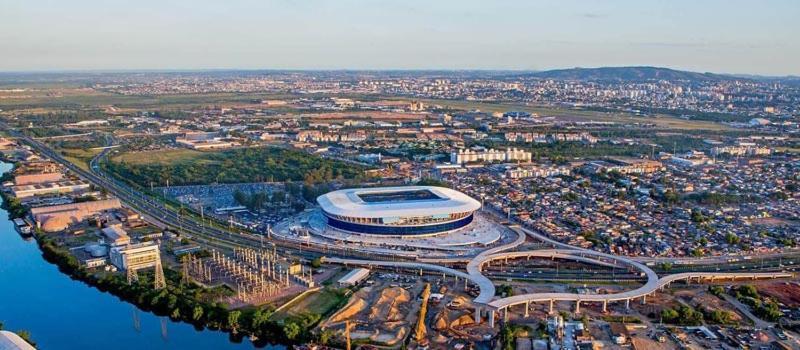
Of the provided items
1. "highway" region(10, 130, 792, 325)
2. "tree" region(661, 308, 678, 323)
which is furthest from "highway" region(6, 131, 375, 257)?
"tree" region(661, 308, 678, 323)

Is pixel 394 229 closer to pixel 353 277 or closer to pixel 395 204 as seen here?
pixel 395 204

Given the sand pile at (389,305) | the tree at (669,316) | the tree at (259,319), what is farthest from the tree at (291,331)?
the tree at (669,316)

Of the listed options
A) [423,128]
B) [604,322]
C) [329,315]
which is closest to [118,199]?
[329,315]

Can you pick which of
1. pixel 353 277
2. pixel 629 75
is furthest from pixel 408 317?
pixel 629 75

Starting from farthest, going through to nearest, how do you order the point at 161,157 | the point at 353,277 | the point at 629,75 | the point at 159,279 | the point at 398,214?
the point at 629,75 < the point at 161,157 < the point at 398,214 < the point at 353,277 < the point at 159,279

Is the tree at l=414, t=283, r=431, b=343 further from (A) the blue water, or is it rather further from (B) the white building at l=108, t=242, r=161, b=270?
Answer: (B) the white building at l=108, t=242, r=161, b=270
